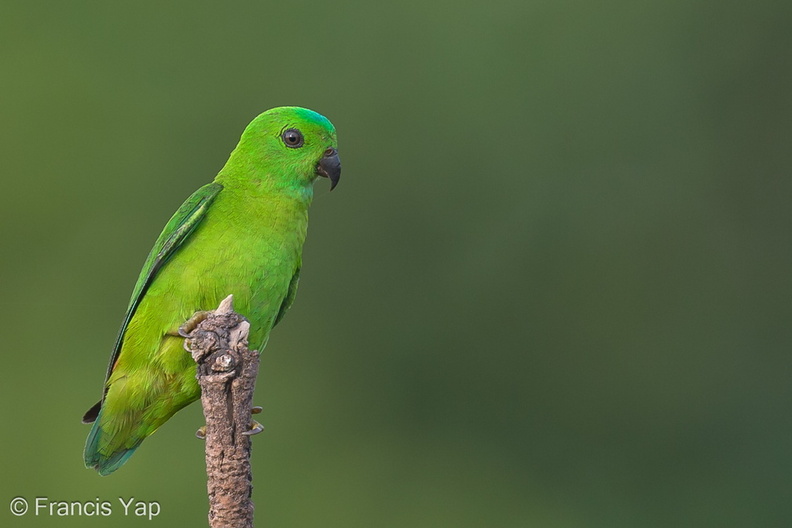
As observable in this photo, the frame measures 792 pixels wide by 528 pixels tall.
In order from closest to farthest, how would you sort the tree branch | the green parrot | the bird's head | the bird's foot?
the tree branch
the bird's foot
the green parrot
the bird's head

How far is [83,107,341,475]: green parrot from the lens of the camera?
4621 mm

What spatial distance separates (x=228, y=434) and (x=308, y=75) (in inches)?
257

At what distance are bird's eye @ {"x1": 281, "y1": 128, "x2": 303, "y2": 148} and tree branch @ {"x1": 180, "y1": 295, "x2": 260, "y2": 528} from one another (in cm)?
162

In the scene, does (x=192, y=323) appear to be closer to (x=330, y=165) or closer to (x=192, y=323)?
(x=192, y=323)

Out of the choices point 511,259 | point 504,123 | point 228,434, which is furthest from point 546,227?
point 228,434

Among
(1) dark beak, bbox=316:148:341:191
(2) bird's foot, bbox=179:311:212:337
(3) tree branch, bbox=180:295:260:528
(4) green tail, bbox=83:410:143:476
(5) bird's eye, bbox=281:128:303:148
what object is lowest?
(3) tree branch, bbox=180:295:260:528

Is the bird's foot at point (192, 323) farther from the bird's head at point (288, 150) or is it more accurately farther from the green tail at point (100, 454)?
the bird's head at point (288, 150)

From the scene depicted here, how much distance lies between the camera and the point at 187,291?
4625mm

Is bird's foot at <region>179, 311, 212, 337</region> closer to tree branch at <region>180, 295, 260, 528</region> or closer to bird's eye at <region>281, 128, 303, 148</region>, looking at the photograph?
tree branch at <region>180, 295, 260, 528</region>

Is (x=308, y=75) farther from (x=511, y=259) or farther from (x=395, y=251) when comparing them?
(x=511, y=259)

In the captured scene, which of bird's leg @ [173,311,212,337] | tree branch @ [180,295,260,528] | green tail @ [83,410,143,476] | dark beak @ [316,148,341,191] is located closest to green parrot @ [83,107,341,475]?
green tail @ [83,410,143,476]

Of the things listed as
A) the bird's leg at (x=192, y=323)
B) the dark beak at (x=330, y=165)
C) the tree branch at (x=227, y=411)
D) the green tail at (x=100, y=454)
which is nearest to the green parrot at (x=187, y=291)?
the green tail at (x=100, y=454)

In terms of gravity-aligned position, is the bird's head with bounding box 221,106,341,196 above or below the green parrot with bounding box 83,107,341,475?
above

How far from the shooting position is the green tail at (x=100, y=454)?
4652 millimetres
